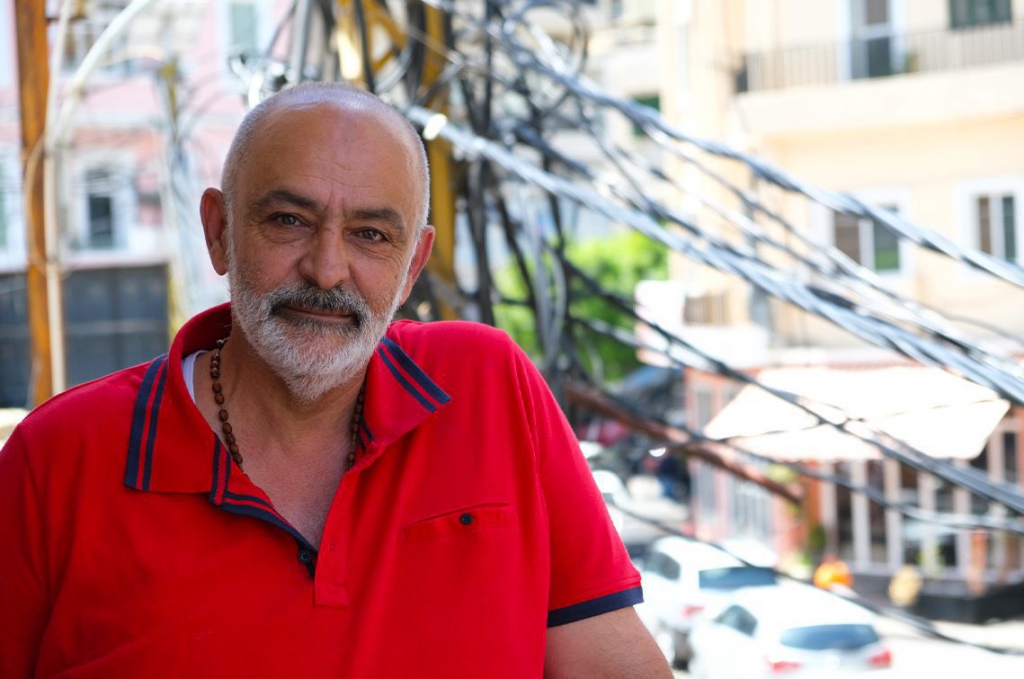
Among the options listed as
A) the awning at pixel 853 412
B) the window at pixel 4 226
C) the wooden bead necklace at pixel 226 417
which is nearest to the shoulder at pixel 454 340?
the wooden bead necklace at pixel 226 417

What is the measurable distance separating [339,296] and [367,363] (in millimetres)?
153

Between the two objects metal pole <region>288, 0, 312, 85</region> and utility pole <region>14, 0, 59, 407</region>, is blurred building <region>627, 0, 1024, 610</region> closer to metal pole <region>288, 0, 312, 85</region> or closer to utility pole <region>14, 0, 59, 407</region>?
metal pole <region>288, 0, 312, 85</region>

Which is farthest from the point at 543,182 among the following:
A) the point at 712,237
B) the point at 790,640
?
the point at 790,640

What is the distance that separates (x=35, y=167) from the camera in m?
4.76

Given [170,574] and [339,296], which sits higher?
[339,296]

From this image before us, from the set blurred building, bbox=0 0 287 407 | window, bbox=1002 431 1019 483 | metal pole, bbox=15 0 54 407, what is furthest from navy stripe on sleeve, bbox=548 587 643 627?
blurred building, bbox=0 0 287 407

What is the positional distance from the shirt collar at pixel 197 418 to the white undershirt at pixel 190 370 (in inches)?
0.6

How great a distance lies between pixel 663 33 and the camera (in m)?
19.4

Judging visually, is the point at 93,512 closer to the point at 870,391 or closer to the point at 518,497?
the point at 518,497

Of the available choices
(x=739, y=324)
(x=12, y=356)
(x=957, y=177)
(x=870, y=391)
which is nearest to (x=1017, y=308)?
(x=957, y=177)

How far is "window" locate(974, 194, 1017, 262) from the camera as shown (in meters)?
14.4

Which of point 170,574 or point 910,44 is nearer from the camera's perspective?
point 170,574

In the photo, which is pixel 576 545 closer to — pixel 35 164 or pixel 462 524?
pixel 462 524

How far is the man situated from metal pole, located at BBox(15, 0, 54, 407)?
2692 mm
